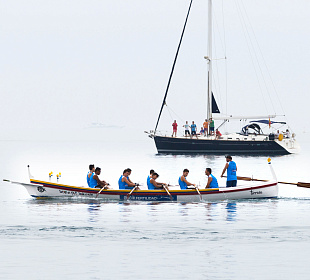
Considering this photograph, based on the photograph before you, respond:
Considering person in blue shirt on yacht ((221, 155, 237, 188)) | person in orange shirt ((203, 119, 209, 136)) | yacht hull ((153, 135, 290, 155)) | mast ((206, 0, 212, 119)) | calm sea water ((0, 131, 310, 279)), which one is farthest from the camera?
person in orange shirt ((203, 119, 209, 136))

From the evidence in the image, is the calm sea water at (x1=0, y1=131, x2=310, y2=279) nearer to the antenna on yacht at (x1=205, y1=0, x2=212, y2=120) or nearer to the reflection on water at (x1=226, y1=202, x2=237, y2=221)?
the reflection on water at (x1=226, y1=202, x2=237, y2=221)

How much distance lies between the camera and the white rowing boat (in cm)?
3375

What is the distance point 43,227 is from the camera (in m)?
27.1

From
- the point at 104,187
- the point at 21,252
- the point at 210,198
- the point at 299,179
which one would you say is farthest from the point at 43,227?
the point at 299,179

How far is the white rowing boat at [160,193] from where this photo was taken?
111ft

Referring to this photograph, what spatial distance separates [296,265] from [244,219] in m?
8.52

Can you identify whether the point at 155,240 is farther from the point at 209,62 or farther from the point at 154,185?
the point at 209,62

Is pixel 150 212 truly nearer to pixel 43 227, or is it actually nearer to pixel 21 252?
pixel 43 227

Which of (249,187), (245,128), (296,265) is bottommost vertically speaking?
(296,265)

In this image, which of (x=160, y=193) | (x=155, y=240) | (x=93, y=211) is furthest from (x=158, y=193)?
(x=155, y=240)

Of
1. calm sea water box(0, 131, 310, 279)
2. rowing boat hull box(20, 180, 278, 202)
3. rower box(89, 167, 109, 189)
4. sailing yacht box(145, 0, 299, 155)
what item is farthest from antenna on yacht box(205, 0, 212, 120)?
rower box(89, 167, 109, 189)

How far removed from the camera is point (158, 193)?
33719 millimetres

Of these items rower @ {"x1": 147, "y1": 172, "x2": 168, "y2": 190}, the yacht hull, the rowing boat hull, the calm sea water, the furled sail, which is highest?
the furled sail

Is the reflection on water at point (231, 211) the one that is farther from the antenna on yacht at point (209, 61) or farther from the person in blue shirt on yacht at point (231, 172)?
the antenna on yacht at point (209, 61)
